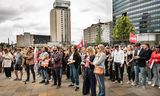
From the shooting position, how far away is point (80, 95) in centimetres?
1092

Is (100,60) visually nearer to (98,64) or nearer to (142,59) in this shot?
(98,64)

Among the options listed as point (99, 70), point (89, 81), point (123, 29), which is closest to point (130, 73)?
point (89, 81)

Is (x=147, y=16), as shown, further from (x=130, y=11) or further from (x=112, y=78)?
(x=112, y=78)

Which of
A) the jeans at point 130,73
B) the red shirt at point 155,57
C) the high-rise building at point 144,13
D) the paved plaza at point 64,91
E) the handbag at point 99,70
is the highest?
the high-rise building at point 144,13

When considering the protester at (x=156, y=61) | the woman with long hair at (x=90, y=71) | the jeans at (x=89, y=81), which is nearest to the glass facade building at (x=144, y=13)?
the protester at (x=156, y=61)

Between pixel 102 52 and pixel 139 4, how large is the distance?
132 m

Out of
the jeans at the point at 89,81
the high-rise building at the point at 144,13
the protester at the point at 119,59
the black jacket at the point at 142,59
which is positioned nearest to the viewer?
the jeans at the point at 89,81

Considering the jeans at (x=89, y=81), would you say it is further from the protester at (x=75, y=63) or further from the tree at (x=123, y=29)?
the tree at (x=123, y=29)

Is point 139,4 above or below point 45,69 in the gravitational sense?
above

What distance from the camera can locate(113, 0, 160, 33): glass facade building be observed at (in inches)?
4938

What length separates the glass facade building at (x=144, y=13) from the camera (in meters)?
125

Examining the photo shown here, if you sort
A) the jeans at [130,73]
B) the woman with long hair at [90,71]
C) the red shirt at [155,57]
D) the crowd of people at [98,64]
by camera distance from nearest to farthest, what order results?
the crowd of people at [98,64], the woman with long hair at [90,71], the red shirt at [155,57], the jeans at [130,73]

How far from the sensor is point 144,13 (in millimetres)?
133250

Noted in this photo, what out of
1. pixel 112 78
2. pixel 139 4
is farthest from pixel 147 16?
pixel 112 78
